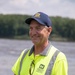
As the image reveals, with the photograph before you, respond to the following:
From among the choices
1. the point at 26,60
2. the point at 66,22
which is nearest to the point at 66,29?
the point at 66,22

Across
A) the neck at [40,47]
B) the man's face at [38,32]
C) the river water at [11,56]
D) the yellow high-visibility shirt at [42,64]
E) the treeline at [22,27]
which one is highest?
the man's face at [38,32]

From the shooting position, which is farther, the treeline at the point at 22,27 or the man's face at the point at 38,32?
the treeline at the point at 22,27

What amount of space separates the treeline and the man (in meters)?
68.1

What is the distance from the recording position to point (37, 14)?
394 centimetres

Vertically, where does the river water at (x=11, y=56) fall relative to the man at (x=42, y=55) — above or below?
below

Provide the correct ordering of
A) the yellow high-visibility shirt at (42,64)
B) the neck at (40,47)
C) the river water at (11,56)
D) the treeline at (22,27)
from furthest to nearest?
1. the treeline at (22,27)
2. the river water at (11,56)
3. the neck at (40,47)
4. the yellow high-visibility shirt at (42,64)

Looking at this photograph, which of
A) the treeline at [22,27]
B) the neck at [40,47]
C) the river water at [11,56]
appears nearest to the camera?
the neck at [40,47]

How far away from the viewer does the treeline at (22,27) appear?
2955 inches

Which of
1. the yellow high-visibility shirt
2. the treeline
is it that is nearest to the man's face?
the yellow high-visibility shirt

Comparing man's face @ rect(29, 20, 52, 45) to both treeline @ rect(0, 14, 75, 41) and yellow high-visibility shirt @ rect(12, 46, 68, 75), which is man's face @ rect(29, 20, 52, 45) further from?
treeline @ rect(0, 14, 75, 41)

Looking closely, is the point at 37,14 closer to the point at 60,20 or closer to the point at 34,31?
the point at 34,31

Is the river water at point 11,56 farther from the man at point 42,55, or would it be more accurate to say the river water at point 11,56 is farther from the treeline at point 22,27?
the treeline at point 22,27

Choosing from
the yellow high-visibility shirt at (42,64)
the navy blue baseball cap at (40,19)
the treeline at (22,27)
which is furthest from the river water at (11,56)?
the treeline at (22,27)

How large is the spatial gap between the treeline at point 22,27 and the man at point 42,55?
68068 mm
